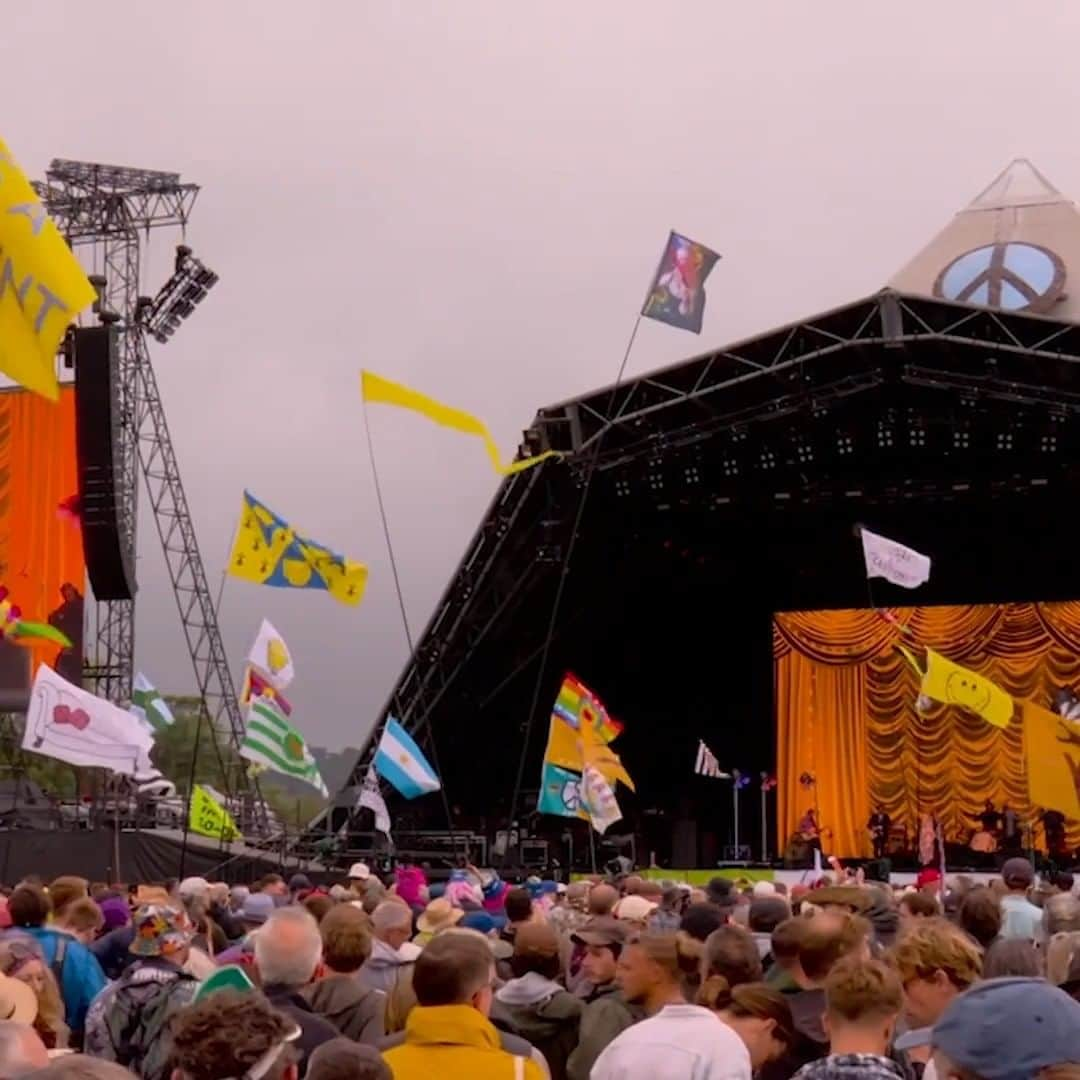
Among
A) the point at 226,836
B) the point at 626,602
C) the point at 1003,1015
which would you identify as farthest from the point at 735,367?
the point at 1003,1015

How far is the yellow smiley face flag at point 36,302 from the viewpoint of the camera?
7457 mm

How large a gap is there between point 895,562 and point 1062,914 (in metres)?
14.5

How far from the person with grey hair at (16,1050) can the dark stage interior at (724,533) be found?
17878mm

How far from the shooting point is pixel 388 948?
606cm

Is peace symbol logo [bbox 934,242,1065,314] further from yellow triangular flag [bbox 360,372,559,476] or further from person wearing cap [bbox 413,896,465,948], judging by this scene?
person wearing cap [bbox 413,896,465,948]

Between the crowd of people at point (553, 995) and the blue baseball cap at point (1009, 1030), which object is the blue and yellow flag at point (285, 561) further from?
the blue baseball cap at point (1009, 1030)

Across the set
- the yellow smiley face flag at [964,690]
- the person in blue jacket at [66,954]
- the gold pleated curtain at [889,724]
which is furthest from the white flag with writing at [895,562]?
the person in blue jacket at [66,954]

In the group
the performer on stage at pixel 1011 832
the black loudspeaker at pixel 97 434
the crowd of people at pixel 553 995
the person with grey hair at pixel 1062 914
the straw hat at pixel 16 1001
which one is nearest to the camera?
the crowd of people at pixel 553 995

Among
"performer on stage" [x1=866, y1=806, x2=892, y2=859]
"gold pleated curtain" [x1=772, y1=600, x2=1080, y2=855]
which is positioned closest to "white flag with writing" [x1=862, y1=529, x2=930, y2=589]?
"gold pleated curtain" [x1=772, y1=600, x2=1080, y2=855]

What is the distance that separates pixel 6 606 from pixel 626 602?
8.85m

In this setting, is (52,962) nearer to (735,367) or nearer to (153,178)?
(735,367)

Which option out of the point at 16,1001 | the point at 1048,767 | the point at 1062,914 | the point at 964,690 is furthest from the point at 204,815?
the point at 16,1001

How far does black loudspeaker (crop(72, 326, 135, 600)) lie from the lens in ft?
56.0

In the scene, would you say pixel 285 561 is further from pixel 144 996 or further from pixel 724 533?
pixel 144 996
